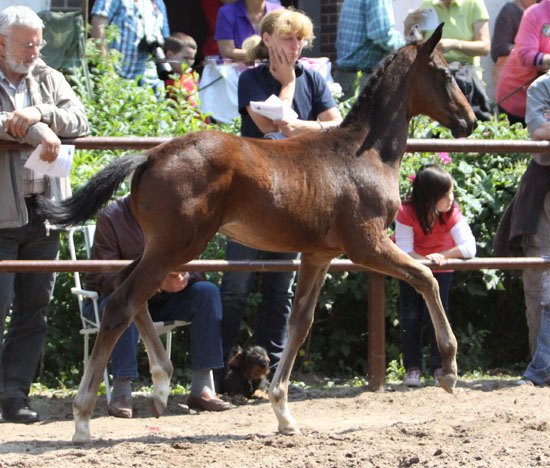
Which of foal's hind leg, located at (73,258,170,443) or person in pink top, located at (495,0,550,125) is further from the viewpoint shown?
person in pink top, located at (495,0,550,125)

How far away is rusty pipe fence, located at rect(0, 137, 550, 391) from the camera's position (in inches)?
210

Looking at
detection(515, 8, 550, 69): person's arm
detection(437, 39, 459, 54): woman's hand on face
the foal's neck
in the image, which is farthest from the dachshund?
detection(437, 39, 459, 54): woman's hand on face

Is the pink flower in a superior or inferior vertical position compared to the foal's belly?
superior

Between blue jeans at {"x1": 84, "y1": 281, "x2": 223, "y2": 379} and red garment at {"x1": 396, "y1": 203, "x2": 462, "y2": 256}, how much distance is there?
142 centimetres

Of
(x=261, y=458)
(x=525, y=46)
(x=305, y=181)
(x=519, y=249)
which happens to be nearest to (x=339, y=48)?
(x=525, y=46)

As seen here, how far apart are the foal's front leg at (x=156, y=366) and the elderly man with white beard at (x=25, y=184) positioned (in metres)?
0.95

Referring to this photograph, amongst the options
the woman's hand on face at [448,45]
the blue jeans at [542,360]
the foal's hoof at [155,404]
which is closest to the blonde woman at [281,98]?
the foal's hoof at [155,404]

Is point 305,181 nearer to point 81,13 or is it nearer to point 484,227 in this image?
point 484,227

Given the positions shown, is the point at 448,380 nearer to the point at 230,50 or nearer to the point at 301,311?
the point at 301,311

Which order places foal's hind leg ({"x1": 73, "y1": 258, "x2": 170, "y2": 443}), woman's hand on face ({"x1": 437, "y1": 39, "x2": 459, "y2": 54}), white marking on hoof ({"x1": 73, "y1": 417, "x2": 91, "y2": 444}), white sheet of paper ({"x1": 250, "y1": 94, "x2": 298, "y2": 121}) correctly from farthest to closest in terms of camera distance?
1. woman's hand on face ({"x1": 437, "y1": 39, "x2": 459, "y2": 54})
2. white sheet of paper ({"x1": 250, "y1": 94, "x2": 298, "y2": 121})
3. white marking on hoof ({"x1": 73, "y1": 417, "x2": 91, "y2": 444})
4. foal's hind leg ({"x1": 73, "y1": 258, "x2": 170, "y2": 443})

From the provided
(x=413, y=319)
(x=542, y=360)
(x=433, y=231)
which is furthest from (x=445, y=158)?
(x=542, y=360)

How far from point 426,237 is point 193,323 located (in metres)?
1.74

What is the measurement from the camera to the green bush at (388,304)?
277 inches

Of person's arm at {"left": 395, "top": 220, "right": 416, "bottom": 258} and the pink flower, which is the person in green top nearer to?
the pink flower
